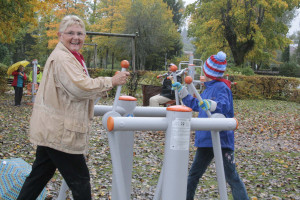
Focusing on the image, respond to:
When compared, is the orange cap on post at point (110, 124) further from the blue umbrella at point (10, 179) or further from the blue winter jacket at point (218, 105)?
the blue umbrella at point (10, 179)

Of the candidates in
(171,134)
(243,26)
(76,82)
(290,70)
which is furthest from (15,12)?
(290,70)

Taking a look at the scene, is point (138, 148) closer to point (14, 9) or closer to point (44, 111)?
point (44, 111)

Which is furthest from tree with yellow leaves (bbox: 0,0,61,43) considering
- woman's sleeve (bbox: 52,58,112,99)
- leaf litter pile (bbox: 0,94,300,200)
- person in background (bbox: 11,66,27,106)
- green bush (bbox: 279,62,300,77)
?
green bush (bbox: 279,62,300,77)

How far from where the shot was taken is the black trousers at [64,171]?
2.30 meters

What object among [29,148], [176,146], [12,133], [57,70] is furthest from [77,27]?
[12,133]

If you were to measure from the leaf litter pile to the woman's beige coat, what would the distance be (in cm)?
187

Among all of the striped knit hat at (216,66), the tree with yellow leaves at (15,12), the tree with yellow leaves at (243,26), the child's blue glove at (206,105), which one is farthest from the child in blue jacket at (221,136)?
the tree with yellow leaves at (243,26)

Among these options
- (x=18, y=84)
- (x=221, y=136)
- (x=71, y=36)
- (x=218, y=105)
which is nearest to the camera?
(x=71, y=36)

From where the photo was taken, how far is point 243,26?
88.6ft

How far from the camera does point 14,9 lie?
343 inches

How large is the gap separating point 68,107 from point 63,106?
4 cm

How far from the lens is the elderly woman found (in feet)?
7.12

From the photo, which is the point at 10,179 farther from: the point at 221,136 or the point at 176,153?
the point at 221,136

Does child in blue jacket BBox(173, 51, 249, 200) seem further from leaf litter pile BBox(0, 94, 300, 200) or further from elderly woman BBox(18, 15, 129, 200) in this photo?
leaf litter pile BBox(0, 94, 300, 200)
